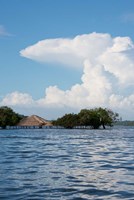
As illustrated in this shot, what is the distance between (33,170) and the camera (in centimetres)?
2489

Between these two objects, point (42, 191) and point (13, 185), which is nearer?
point (42, 191)

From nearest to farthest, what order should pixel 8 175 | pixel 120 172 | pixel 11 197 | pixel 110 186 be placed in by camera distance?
pixel 11 197
pixel 110 186
pixel 8 175
pixel 120 172

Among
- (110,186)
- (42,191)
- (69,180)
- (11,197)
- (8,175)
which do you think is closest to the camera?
(11,197)

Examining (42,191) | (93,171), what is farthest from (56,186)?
(93,171)

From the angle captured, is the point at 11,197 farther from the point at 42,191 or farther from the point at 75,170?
the point at 75,170

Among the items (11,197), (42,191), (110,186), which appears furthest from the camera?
(110,186)

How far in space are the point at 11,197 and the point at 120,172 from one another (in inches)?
366

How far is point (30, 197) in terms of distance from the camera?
1638 cm

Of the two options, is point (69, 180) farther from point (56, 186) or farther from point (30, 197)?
point (30, 197)

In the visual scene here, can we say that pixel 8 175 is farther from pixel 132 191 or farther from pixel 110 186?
pixel 132 191

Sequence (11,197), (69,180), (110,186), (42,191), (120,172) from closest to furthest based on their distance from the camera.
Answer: (11,197)
(42,191)
(110,186)
(69,180)
(120,172)

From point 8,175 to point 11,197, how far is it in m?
6.03

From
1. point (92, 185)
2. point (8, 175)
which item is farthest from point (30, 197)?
point (8, 175)

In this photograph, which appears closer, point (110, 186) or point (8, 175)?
point (110, 186)
